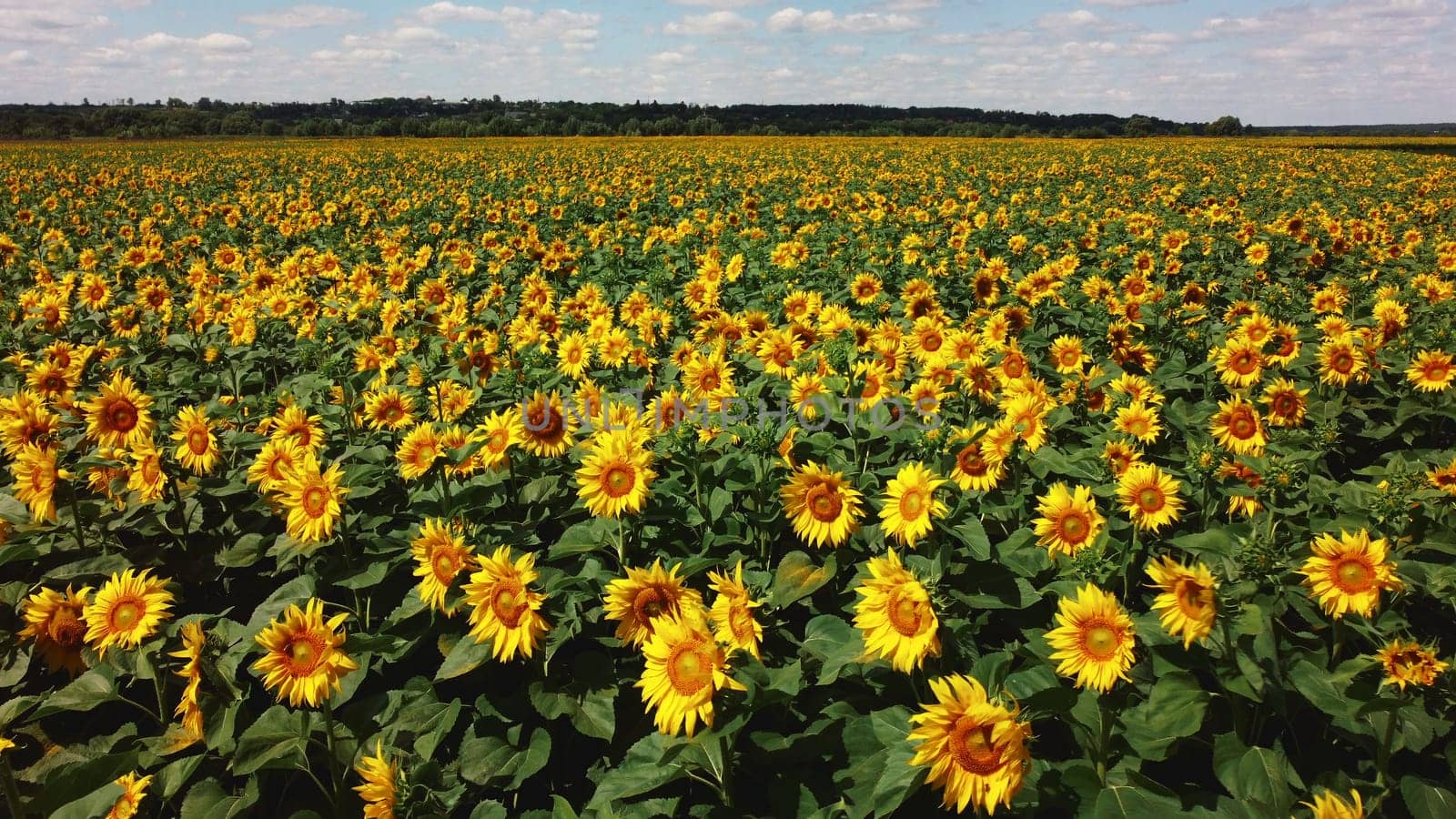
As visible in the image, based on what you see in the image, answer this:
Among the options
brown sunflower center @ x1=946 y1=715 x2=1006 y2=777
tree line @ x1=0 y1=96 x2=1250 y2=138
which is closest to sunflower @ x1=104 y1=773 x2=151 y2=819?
brown sunflower center @ x1=946 y1=715 x2=1006 y2=777

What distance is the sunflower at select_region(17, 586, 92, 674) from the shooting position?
3242 mm

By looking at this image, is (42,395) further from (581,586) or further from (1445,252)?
(1445,252)

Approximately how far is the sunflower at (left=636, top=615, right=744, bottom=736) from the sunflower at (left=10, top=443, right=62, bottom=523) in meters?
3.47

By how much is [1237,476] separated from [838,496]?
238 cm

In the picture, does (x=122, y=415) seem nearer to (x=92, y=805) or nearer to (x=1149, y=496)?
(x=92, y=805)

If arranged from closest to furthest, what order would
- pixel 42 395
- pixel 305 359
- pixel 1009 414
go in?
pixel 1009 414 → pixel 42 395 → pixel 305 359

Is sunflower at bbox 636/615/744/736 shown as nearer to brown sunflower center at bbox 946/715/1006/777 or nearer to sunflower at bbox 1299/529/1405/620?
brown sunflower center at bbox 946/715/1006/777

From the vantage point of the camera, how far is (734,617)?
2.54 metres

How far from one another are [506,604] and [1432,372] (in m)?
6.49

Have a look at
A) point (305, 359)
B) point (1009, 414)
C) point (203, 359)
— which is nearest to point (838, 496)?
point (1009, 414)

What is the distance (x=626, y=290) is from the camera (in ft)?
31.8

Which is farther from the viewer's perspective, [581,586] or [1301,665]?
[581,586]

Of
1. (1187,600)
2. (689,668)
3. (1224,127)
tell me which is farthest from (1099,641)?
(1224,127)

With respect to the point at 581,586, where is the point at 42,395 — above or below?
Answer: above
